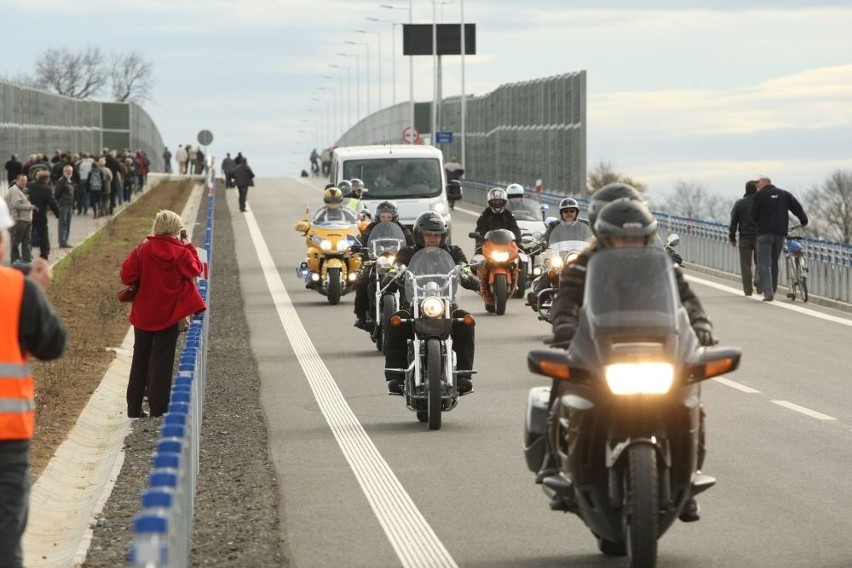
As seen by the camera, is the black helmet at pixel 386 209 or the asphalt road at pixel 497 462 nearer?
the asphalt road at pixel 497 462

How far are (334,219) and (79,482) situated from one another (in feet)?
48.6

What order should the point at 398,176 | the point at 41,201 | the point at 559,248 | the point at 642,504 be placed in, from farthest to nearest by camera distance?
the point at 41,201
the point at 398,176
the point at 559,248
the point at 642,504

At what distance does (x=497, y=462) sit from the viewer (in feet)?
43.4

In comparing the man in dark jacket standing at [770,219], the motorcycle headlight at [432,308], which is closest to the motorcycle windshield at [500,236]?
the motorcycle headlight at [432,308]

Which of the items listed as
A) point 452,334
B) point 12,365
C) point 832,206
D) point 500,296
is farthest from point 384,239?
point 832,206

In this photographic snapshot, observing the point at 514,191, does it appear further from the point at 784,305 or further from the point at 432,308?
the point at 432,308

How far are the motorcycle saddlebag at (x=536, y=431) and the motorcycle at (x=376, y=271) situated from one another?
1033 cm

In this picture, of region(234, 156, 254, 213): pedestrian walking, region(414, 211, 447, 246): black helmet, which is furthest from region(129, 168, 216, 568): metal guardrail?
region(234, 156, 254, 213): pedestrian walking

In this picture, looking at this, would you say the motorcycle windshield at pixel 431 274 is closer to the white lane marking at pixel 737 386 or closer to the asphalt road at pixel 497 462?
the asphalt road at pixel 497 462

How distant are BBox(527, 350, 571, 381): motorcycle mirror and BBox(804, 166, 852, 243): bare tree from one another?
127166mm

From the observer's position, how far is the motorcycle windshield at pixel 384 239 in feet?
68.0

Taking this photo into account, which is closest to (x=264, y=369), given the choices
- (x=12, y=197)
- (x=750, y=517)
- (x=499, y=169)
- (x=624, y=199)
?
(x=750, y=517)

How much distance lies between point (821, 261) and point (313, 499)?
18.9m

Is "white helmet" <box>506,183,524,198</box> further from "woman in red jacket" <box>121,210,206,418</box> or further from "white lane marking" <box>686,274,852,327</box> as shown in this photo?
"woman in red jacket" <box>121,210,206,418</box>
